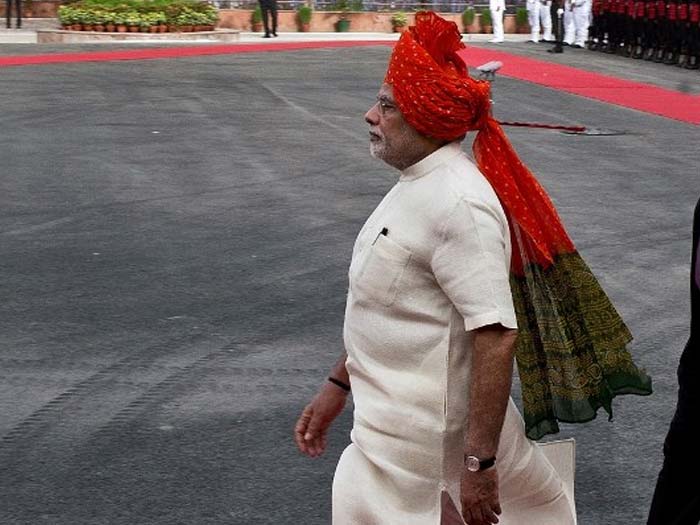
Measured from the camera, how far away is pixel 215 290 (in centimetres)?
905

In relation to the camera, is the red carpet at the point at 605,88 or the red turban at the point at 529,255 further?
the red carpet at the point at 605,88

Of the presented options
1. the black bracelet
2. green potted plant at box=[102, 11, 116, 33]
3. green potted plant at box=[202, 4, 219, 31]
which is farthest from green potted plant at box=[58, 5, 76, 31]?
the black bracelet

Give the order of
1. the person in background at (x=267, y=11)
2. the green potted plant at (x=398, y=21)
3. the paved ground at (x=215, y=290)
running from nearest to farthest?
the paved ground at (x=215, y=290)
the person in background at (x=267, y=11)
the green potted plant at (x=398, y=21)

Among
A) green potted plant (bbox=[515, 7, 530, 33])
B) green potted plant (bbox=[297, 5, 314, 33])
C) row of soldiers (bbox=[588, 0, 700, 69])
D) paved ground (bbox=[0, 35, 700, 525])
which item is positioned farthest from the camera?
green potted plant (bbox=[515, 7, 530, 33])

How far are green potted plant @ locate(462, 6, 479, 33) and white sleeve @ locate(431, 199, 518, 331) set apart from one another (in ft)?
139

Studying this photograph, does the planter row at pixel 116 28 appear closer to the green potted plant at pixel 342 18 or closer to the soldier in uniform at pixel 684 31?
the green potted plant at pixel 342 18

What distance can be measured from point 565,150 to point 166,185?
487 cm

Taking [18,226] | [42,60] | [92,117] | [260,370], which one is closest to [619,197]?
[18,226]

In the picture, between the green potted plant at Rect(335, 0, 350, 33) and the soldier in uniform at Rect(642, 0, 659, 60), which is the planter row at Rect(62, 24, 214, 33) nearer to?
the green potted plant at Rect(335, 0, 350, 33)

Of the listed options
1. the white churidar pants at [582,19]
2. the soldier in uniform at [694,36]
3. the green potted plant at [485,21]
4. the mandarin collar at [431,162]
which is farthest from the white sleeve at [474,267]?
the green potted plant at [485,21]

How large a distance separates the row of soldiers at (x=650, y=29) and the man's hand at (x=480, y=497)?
1100 inches

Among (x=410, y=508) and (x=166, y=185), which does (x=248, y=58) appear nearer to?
(x=166, y=185)

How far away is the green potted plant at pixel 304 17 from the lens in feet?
145

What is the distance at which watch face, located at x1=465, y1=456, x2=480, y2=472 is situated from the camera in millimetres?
3395
